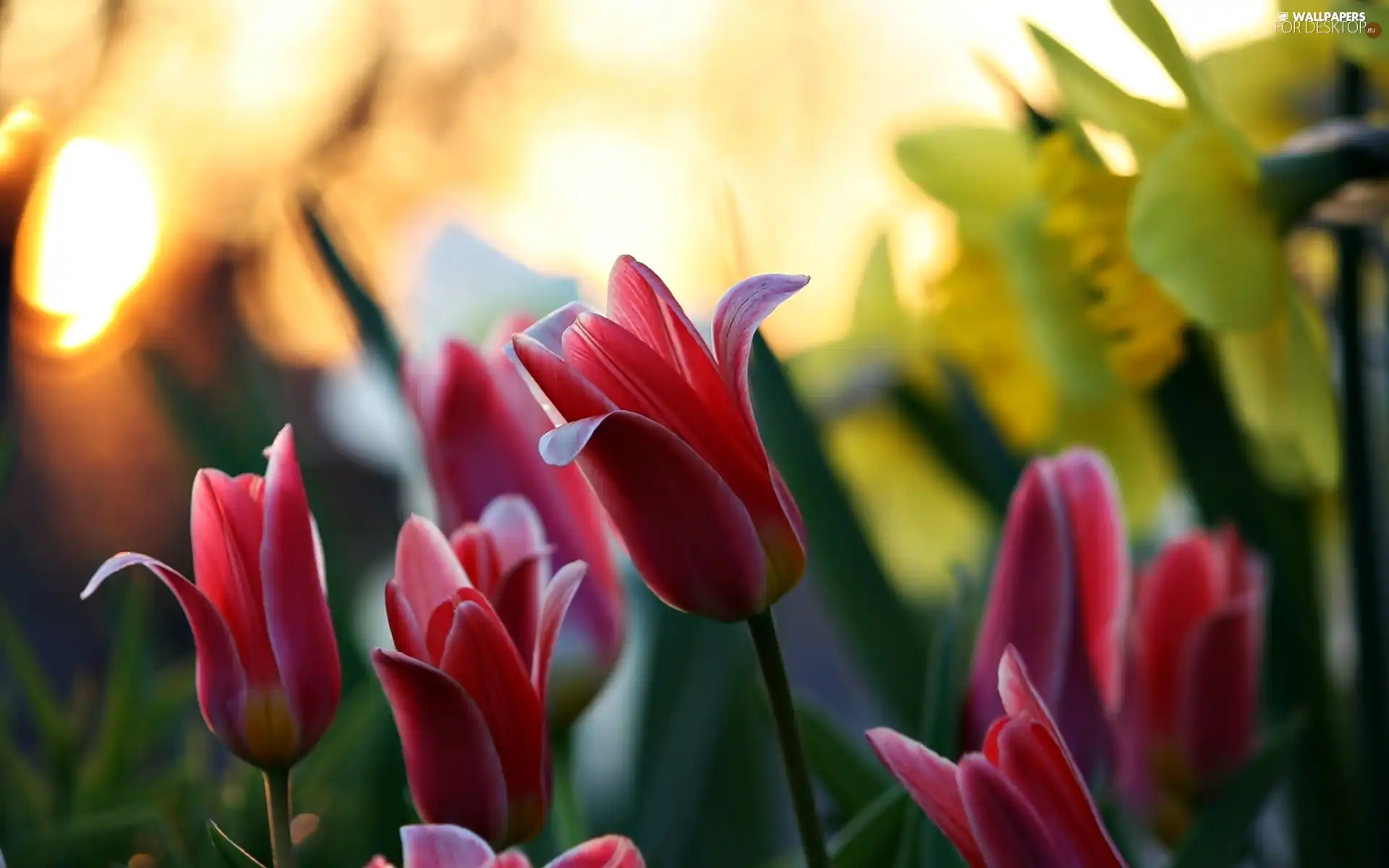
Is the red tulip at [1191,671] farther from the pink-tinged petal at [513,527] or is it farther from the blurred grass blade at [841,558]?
the pink-tinged petal at [513,527]

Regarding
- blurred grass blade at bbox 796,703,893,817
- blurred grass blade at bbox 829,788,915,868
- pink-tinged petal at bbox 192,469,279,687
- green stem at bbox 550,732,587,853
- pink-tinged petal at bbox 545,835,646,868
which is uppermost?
pink-tinged petal at bbox 192,469,279,687

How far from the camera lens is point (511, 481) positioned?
299 mm

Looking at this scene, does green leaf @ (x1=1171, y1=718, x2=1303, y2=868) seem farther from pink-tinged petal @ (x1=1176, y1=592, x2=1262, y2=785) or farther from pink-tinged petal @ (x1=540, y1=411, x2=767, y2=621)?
pink-tinged petal @ (x1=540, y1=411, x2=767, y2=621)

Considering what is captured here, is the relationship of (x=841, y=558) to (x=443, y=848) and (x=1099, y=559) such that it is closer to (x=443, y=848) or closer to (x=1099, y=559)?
(x=1099, y=559)

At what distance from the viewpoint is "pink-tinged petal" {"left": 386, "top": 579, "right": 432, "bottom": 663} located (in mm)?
188

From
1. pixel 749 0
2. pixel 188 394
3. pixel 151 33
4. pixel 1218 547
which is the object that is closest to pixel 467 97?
pixel 749 0

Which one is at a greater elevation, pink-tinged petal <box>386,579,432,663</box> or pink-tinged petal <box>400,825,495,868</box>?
pink-tinged petal <box>386,579,432,663</box>

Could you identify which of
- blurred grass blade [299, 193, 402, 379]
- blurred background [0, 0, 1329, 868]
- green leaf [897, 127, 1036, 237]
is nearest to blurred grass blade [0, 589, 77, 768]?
blurred background [0, 0, 1329, 868]

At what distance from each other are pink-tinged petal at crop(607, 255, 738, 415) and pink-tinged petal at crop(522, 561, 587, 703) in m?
0.03

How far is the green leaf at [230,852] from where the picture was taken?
0.60ft

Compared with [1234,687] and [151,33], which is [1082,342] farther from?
[151,33]

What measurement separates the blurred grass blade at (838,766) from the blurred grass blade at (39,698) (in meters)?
0.24

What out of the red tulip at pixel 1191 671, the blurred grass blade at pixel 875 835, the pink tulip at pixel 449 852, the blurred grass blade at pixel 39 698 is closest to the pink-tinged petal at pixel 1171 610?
the red tulip at pixel 1191 671

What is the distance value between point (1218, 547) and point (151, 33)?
308 cm
